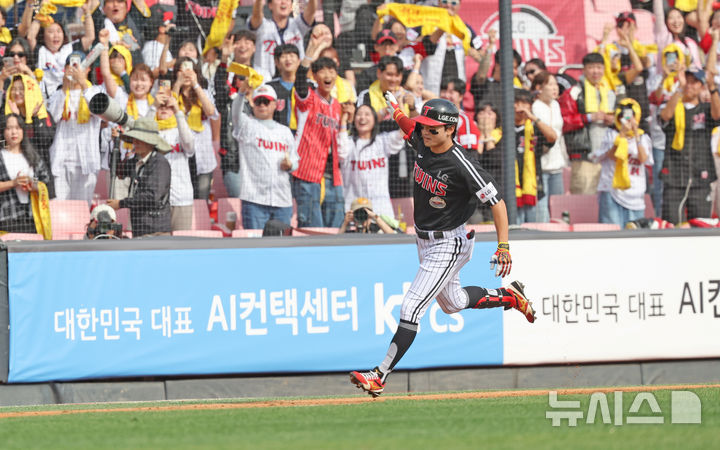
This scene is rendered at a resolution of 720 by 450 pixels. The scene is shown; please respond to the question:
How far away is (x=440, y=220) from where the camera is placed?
7.86 m

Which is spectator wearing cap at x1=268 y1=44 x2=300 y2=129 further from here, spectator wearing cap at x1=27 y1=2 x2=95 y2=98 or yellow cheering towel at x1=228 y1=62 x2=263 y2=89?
spectator wearing cap at x1=27 y1=2 x2=95 y2=98

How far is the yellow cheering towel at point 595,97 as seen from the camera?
39.3ft

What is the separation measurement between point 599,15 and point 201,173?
517 cm

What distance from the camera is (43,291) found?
31.0 feet

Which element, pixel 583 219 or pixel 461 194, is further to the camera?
pixel 583 219

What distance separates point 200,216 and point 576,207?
13.5ft

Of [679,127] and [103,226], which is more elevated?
[679,127]

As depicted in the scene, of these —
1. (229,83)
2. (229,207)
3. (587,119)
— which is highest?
(229,83)

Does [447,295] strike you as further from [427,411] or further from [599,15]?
[599,15]

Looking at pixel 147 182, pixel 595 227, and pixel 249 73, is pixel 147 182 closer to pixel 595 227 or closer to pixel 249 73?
pixel 249 73

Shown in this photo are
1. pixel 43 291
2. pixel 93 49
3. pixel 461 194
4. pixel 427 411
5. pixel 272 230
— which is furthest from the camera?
pixel 93 49

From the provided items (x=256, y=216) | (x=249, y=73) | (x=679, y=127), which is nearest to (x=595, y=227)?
(x=679, y=127)

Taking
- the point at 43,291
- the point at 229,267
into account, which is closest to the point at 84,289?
the point at 43,291

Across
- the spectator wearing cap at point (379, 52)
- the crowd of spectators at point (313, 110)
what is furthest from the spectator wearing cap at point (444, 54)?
the spectator wearing cap at point (379, 52)
